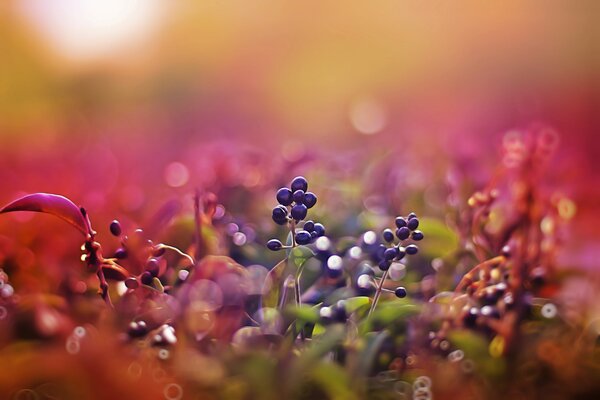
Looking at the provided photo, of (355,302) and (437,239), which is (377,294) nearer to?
(355,302)

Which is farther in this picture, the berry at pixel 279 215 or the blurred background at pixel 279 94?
the blurred background at pixel 279 94

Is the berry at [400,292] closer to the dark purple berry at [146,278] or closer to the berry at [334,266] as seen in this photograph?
the berry at [334,266]

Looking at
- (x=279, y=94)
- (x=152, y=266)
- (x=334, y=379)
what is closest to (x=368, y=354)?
(x=334, y=379)

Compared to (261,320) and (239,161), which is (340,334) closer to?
(261,320)

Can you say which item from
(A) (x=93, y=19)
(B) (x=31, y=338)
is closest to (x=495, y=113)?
(A) (x=93, y=19)

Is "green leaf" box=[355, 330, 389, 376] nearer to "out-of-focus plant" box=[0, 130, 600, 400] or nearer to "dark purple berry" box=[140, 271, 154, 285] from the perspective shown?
"out-of-focus plant" box=[0, 130, 600, 400]

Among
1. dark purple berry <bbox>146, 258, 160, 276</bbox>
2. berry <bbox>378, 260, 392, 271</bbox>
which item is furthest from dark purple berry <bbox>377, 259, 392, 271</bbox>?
dark purple berry <bbox>146, 258, 160, 276</bbox>

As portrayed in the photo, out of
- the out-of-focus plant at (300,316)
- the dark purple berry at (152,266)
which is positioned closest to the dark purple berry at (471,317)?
the out-of-focus plant at (300,316)
